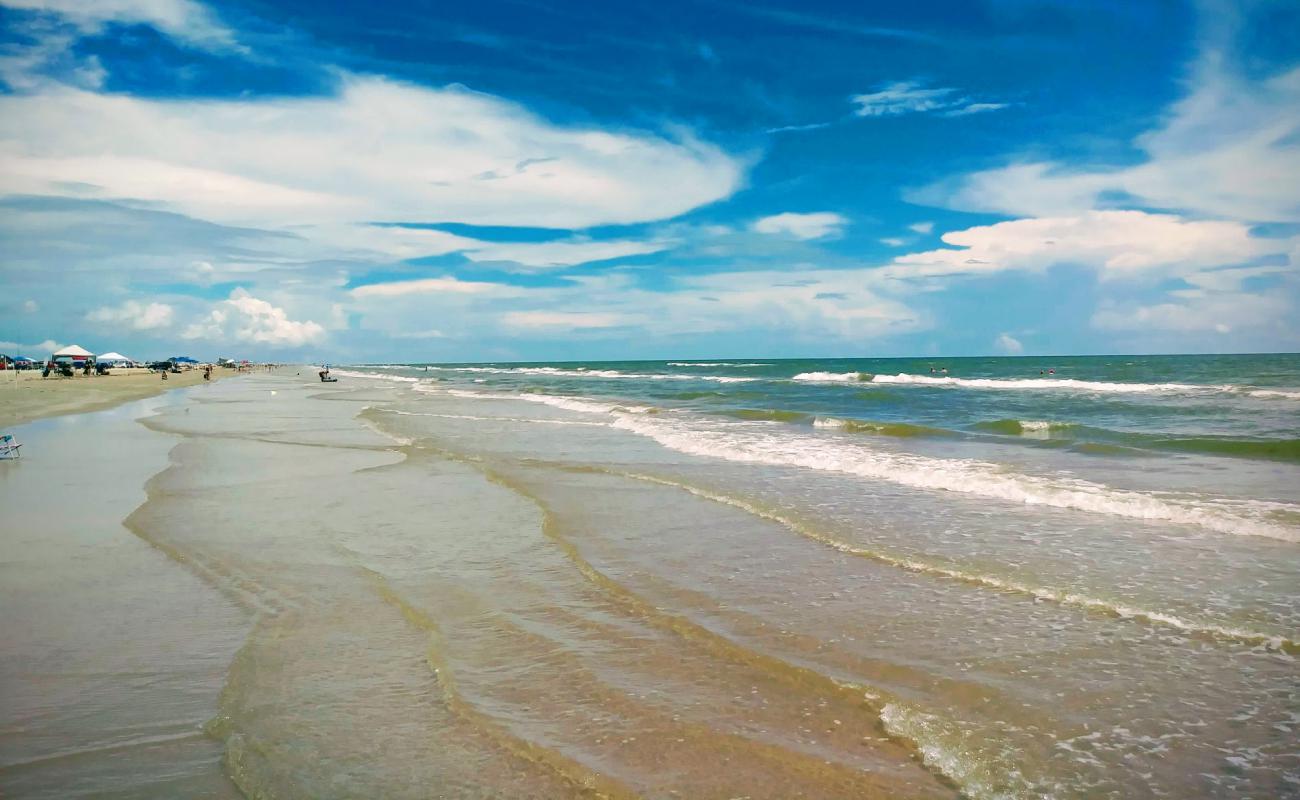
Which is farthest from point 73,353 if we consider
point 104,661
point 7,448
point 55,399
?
point 104,661

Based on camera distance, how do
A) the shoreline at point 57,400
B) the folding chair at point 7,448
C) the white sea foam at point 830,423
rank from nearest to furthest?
the folding chair at point 7,448 → the white sea foam at point 830,423 → the shoreline at point 57,400

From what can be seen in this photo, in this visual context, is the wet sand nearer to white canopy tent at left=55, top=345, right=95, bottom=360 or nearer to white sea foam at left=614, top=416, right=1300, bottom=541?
white sea foam at left=614, top=416, right=1300, bottom=541

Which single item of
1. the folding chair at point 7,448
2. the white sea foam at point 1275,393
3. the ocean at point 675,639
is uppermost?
the white sea foam at point 1275,393

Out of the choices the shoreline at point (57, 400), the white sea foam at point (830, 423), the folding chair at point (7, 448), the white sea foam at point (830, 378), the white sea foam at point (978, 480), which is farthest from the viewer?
the white sea foam at point (830, 378)

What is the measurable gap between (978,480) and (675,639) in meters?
9.44

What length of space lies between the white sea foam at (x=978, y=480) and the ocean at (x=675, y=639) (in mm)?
96

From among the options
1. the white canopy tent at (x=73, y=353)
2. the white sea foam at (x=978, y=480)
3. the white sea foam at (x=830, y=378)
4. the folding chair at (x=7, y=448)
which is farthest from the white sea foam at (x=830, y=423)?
the white canopy tent at (x=73, y=353)

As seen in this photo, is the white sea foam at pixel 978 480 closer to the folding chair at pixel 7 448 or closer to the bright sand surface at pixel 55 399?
the folding chair at pixel 7 448

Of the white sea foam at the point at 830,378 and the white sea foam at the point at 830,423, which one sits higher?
the white sea foam at the point at 830,378

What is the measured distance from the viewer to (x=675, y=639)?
6.14 m

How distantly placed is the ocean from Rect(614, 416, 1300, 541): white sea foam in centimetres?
10

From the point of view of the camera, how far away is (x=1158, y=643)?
5965 mm

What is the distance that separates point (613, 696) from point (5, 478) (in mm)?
15871

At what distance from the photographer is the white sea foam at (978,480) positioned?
10.5 meters
